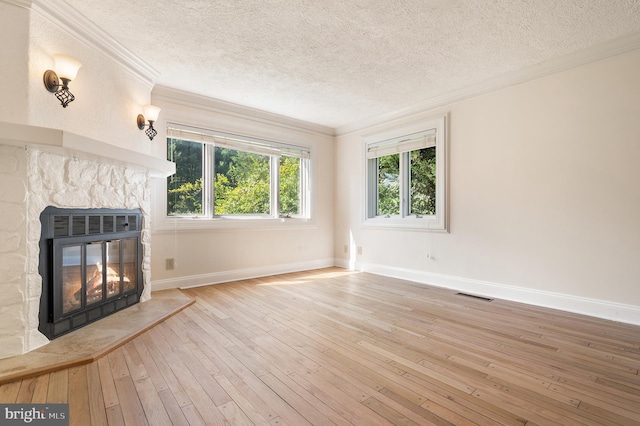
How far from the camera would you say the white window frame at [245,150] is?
13.1 ft

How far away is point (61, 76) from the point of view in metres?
2.27

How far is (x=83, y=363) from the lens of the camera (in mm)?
1970

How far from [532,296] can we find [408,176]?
220cm

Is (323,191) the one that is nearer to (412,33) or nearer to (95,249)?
(412,33)

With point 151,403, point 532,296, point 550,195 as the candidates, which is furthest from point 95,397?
point 550,195

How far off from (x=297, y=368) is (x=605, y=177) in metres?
3.23

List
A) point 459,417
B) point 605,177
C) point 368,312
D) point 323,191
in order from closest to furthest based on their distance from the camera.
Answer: point 459,417 → point 605,177 → point 368,312 → point 323,191

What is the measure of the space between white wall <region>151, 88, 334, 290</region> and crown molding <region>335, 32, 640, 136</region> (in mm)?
1482

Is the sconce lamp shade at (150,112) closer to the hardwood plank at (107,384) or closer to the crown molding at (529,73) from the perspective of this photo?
the hardwood plank at (107,384)

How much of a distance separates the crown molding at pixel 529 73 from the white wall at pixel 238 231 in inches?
58.3

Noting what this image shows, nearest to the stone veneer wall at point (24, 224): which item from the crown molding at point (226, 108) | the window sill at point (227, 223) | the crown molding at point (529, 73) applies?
the window sill at point (227, 223)

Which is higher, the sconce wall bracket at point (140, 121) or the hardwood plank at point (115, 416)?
the sconce wall bracket at point (140, 121)

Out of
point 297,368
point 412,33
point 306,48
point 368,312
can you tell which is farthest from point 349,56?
point 297,368

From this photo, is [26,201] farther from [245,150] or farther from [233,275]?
[245,150]
